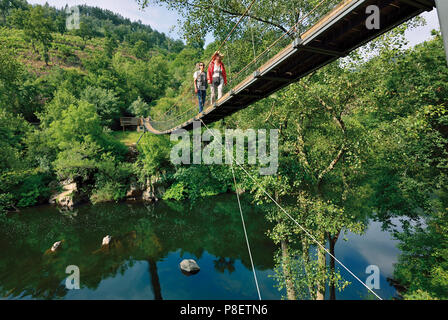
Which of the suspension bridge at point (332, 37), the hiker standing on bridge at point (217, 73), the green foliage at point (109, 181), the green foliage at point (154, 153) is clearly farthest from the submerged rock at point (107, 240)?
the suspension bridge at point (332, 37)

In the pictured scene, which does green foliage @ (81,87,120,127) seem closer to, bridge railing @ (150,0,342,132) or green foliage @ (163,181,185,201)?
green foliage @ (163,181,185,201)

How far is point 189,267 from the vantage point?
10.1 meters

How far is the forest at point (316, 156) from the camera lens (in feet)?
19.7

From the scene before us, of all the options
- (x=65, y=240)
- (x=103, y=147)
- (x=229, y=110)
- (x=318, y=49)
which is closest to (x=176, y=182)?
(x=103, y=147)

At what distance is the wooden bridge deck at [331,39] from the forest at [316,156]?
2.19ft

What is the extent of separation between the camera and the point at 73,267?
1005 centimetres

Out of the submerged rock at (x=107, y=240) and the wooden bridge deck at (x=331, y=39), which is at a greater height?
the wooden bridge deck at (x=331, y=39)

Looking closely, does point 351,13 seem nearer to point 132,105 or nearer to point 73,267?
point 73,267

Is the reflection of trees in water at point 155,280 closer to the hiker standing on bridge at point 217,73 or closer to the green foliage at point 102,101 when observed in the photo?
the hiker standing on bridge at point 217,73

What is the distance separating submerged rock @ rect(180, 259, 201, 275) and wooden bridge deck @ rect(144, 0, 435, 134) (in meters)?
8.72

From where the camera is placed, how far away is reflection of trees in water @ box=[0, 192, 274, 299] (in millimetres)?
9617

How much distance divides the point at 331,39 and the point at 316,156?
4929 millimetres

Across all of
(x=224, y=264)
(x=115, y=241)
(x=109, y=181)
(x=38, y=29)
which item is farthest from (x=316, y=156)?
(x=38, y=29)

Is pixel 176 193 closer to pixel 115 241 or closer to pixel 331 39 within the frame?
pixel 115 241
